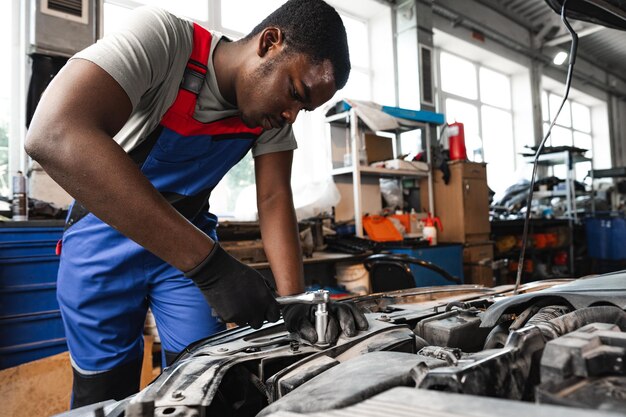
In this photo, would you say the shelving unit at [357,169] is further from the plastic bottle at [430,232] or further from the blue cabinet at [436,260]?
the blue cabinet at [436,260]

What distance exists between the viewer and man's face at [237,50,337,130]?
97 centimetres

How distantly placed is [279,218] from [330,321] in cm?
55

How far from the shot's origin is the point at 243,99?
3.48ft

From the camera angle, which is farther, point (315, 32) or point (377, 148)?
point (377, 148)

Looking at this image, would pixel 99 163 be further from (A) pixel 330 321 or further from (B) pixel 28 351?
(B) pixel 28 351

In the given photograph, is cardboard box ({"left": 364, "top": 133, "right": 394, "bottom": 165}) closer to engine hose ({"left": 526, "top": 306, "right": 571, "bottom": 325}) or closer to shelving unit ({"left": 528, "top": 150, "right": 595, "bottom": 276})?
shelving unit ({"left": 528, "top": 150, "right": 595, "bottom": 276})

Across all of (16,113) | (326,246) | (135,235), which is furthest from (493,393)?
(16,113)

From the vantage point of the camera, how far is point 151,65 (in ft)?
2.94

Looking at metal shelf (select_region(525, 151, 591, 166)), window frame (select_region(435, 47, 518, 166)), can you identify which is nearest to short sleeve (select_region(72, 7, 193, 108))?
window frame (select_region(435, 47, 518, 166))

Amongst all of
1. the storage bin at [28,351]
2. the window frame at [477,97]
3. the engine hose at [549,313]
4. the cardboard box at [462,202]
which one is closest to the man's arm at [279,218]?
the engine hose at [549,313]

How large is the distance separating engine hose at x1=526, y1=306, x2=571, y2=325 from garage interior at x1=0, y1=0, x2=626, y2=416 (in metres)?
0.01

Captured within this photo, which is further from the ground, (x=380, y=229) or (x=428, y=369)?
(x=380, y=229)

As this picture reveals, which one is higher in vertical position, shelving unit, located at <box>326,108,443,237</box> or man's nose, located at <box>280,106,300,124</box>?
shelving unit, located at <box>326,108,443,237</box>

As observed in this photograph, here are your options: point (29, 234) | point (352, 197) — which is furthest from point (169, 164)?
point (352, 197)
